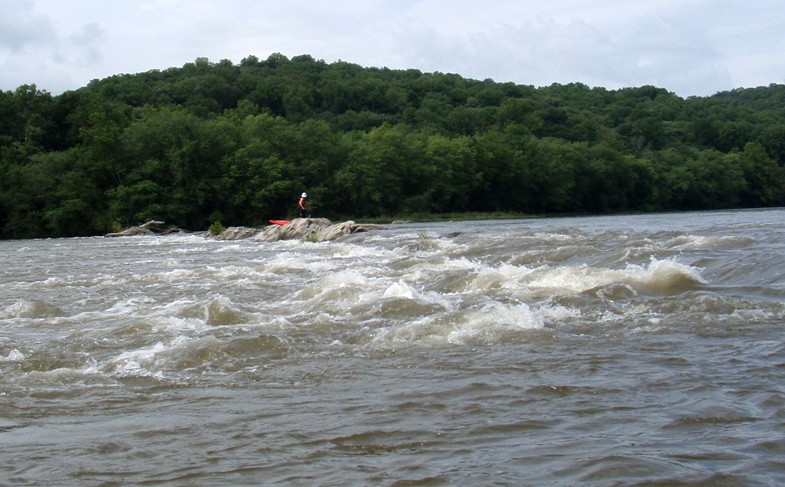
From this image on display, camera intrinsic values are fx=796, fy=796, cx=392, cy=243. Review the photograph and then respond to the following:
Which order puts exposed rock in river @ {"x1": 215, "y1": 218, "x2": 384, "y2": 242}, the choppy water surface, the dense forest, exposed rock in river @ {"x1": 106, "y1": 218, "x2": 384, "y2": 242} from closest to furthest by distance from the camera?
the choppy water surface < exposed rock in river @ {"x1": 215, "y1": 218, "x2": 384, "y2": 242} < exposed rock in river @ {"x1": 106, "y1": 218, "x2": 384, "y2": 242} < the dense forest

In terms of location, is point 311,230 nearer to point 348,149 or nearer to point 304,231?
point 304,231

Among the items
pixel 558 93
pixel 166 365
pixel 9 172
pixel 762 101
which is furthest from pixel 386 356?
pixel 762 101

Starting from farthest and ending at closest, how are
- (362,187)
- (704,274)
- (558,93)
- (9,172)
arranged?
(558,93), (362,187), (9,172), (704,274)

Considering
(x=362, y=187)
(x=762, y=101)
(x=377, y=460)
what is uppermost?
(x=762, y=101)

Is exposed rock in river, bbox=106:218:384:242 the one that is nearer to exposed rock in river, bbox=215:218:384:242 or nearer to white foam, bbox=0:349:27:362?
exposed rock in river, bbox=215:218:384:242

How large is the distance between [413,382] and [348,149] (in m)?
64.6

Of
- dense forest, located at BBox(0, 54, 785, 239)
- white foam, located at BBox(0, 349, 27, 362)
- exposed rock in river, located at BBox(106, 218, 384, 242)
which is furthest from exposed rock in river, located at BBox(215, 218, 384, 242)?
dense forest, located at BBox(0, 54, 785, 239)

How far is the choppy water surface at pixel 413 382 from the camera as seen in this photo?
473 centimetres

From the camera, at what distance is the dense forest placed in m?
57.1

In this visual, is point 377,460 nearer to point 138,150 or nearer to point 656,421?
point 656,421

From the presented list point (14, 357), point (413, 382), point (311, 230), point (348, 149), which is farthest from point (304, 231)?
point (348, 149)

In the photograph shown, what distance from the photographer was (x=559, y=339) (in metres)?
8.43

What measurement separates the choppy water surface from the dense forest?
4569 centimetres

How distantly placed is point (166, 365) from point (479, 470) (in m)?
4.30
